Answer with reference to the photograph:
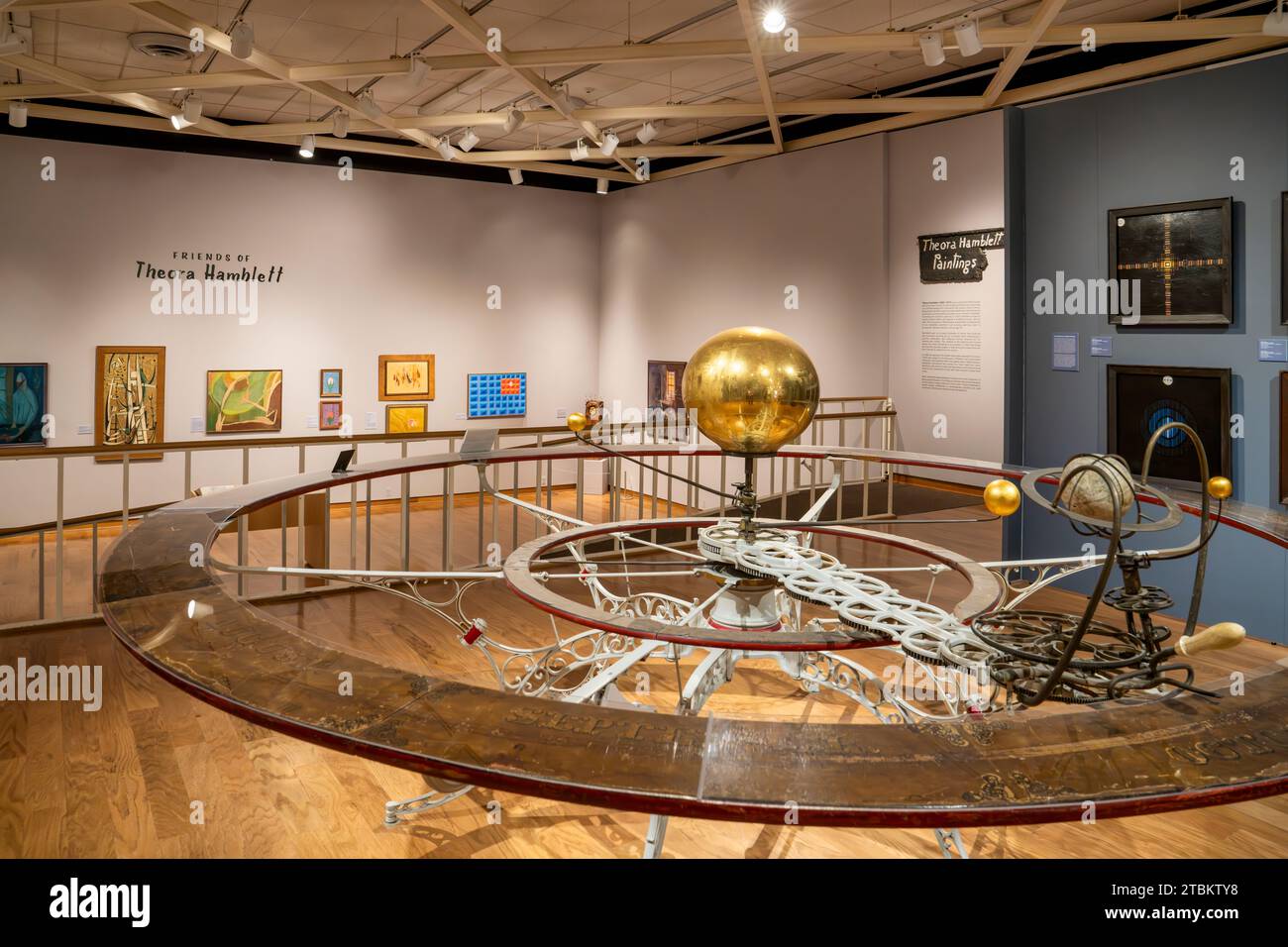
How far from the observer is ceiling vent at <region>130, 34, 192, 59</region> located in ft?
20.3

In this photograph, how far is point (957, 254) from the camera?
7.65 m

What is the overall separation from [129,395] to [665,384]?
18.3 ft

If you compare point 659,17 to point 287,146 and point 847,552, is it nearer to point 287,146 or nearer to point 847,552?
point 847,552

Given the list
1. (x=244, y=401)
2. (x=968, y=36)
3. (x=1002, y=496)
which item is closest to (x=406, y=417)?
(x=244, y=401)

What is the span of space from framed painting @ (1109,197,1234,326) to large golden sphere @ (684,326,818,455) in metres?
3.96

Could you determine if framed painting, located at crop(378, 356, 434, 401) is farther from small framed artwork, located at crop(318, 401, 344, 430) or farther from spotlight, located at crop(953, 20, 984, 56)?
spotlight, located at crop(953, 20, 984, 56)

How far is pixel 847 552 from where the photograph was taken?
21.3 ft

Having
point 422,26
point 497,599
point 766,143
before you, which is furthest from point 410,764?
point 766,143

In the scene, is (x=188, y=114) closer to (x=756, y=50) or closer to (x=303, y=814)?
(x=756, y=50)

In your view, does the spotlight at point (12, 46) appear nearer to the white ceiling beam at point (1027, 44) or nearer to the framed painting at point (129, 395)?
the framed painting at point (129, 395)

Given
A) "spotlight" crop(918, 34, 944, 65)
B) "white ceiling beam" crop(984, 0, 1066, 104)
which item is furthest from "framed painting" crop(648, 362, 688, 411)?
"spotlight" crop(918, 34, 944, 65)

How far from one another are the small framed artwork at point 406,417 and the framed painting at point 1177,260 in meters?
7.16
